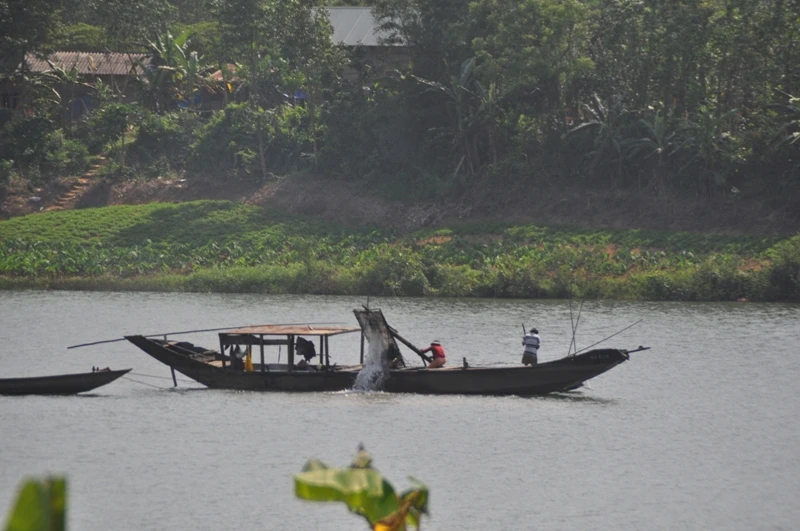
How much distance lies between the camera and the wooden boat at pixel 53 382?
21141 mm

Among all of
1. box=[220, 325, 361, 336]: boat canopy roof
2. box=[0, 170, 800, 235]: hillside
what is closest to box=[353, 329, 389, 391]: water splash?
box=[220, 325, 361, 336]: boat canopy roof

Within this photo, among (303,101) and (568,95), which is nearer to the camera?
(568,95)

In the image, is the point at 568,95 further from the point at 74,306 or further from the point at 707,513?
the point at 707,513

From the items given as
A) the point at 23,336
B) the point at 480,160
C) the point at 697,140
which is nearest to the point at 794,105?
the point at 697,140

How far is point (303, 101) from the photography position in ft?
180

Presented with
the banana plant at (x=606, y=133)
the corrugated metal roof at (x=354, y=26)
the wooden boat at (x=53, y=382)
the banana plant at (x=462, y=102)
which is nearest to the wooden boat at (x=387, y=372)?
the wooden boat at (x=53, y=382)

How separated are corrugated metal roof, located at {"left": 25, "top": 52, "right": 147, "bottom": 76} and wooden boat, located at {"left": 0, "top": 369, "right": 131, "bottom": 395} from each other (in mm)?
35777

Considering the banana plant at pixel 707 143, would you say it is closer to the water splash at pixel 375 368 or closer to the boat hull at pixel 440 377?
the boat hull at pixel 440 377

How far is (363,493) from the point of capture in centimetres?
348

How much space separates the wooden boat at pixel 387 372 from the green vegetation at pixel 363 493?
1646 centimetres

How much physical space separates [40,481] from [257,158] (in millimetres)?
47406

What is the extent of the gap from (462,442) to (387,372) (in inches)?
117

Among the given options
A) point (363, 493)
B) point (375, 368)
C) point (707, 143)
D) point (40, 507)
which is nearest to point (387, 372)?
point (375, 368)

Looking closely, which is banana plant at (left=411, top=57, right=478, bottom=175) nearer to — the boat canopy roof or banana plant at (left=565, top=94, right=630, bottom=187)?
banana plant at (left=565, top=94, right=630, bottom=187)
